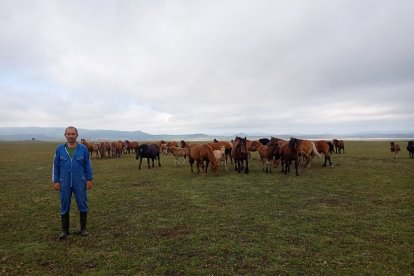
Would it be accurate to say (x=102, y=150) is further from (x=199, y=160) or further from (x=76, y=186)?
(x=76, y=186)

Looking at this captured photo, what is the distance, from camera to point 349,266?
237 inches

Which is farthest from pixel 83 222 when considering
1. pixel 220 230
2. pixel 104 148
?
pixel 104 148

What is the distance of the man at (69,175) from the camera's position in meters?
7.95

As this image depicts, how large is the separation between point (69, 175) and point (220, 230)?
4255 mm

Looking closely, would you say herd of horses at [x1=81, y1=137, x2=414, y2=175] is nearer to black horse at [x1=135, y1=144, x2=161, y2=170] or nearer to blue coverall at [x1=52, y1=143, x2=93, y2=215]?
black horse at [x1=135, y1=144, x2=161, y2=170]

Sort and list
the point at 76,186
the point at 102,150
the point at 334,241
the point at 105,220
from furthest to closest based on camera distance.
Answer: the point at 102,150 < the point at 105,220 < the point at 76,186 < the point at 334,241

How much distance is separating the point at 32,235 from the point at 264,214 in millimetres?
6705

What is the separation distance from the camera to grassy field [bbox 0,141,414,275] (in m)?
6.21

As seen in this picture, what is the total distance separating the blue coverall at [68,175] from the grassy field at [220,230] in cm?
100

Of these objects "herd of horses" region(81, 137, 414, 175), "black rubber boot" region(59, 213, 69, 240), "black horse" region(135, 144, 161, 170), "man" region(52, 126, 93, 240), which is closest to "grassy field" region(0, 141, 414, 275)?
"black rubber boot" region(59, 213, 69, 240)

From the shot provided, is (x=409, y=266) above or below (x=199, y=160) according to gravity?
below

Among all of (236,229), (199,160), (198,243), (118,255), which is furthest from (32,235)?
(199,160)

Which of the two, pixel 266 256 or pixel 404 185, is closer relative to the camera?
pixel 266 256

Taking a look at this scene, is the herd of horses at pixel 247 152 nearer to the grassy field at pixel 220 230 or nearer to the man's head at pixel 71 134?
the grassy field at pixel 220 230
